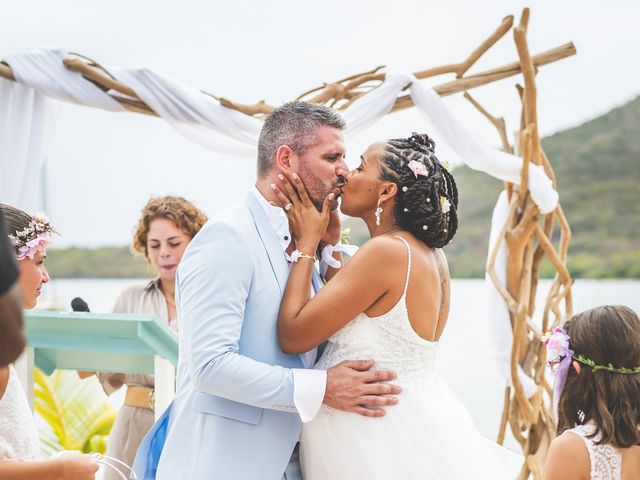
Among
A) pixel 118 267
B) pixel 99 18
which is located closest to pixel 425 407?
pixel 118 267

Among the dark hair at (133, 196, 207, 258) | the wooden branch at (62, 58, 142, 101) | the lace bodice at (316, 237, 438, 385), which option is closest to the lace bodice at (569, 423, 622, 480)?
the lace bodice at (316, 237, 438, 385)

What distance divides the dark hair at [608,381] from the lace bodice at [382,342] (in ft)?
1.46

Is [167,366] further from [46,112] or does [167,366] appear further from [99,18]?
[99,18]

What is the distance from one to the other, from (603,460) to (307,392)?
0.80m

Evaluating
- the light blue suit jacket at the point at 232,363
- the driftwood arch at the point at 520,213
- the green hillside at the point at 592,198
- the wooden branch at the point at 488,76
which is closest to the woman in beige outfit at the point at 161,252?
the driftwood arch at the point at 520,213

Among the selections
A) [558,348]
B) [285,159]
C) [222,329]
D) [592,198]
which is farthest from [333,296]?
[592,198]

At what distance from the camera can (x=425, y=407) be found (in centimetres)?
226

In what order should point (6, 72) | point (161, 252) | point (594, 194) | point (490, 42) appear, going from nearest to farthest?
point (161, 252)
point (6, 72)
point (490, 42)
point (594, 194)

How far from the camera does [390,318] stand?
7.34 ft

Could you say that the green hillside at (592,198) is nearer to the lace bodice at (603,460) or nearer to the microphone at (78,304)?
the microphone at (78,304)

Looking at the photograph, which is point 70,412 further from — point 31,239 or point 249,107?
point 31,239

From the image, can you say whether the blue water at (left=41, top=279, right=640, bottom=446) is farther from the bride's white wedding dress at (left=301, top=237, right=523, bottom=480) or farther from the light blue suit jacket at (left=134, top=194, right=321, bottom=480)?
the light blue suit jacket at (left=134, top=194, right=321, bottom=480)

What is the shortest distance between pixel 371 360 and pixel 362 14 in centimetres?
2276

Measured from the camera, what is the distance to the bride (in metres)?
2.17
